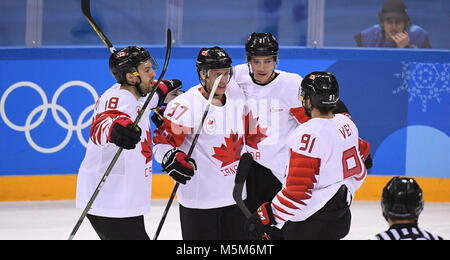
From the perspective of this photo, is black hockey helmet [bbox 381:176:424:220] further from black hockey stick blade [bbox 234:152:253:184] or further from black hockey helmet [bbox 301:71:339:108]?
black hockey stick blade [bbox 234:152:253:184]

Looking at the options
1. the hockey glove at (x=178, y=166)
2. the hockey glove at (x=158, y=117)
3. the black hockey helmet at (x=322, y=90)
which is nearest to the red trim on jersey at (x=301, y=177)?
the black hockey helmet at (x=322, y=90)

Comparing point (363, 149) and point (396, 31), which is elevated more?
point (396, 31)

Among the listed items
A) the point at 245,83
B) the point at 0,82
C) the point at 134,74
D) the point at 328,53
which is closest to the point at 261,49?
the point at 245,83

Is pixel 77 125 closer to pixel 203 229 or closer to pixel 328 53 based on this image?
pixel 328 53

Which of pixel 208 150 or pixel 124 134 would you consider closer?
pixel 124 134

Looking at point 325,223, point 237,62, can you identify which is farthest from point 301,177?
point 237,62

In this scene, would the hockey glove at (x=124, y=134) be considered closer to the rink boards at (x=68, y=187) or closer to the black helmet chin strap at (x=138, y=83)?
the black helmet chin strap at (x=138, y=83)

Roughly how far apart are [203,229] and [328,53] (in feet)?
10.0

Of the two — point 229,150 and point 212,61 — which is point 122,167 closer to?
point 229,150

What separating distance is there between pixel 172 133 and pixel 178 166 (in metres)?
0.25

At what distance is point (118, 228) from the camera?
122 inches

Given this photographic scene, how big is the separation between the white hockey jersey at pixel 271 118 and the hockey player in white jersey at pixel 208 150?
238mm

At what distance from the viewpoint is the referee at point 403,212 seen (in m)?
2.06

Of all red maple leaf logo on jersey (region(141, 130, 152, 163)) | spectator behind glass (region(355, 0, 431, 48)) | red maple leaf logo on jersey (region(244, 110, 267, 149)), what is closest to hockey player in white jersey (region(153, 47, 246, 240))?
red maple leaf logo on jersey (region(141, 130, 152, 163))
